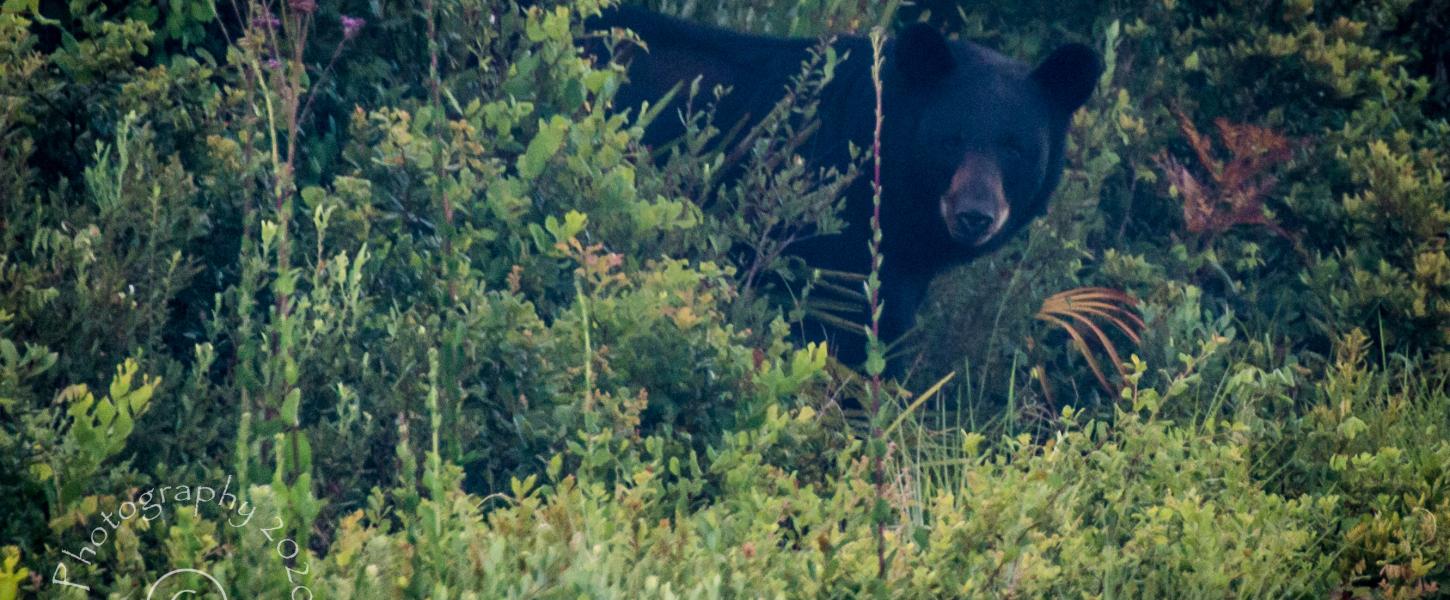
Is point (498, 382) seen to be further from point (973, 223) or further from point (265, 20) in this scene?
point (973, 223)

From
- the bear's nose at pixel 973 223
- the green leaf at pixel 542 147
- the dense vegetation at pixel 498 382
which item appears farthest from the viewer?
the bear's nose at pixel 973 223

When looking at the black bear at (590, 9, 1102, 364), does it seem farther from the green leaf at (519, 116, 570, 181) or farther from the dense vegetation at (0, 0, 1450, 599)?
the green leaf at (519, 116, 570, 181)

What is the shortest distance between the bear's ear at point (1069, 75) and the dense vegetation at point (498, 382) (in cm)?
80

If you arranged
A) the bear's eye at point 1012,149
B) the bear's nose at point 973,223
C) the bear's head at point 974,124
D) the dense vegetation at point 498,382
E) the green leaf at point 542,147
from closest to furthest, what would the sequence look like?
the dense vegetation at point 498,382 → the green leaf at point 542,147 → the bear's nose at point 973,223 → the bear's head at point 974,124 → the bear's eye at point 1012,149

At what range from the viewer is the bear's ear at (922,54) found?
501 centimetres

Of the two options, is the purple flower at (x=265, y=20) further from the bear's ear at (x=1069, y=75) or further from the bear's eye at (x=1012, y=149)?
the bear's ear at (x=1069, y=75)

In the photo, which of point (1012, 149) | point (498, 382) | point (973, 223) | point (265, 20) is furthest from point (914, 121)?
point (265, 20)

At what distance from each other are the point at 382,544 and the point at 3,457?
0.84 meters

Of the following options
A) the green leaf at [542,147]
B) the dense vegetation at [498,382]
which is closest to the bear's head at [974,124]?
the dense vegetation at [498,382]

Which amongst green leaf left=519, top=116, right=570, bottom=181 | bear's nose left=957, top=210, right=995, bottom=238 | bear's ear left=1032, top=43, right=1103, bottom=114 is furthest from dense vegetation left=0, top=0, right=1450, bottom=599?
bear's ear left=1032, top=43, right=1103, bottom=114

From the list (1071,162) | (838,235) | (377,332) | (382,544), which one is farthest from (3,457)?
(1071,162)

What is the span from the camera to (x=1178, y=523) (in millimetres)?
3152

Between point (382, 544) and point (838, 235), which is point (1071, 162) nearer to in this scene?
point (838, 235)

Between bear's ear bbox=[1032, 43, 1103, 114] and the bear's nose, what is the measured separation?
2.18 feet
